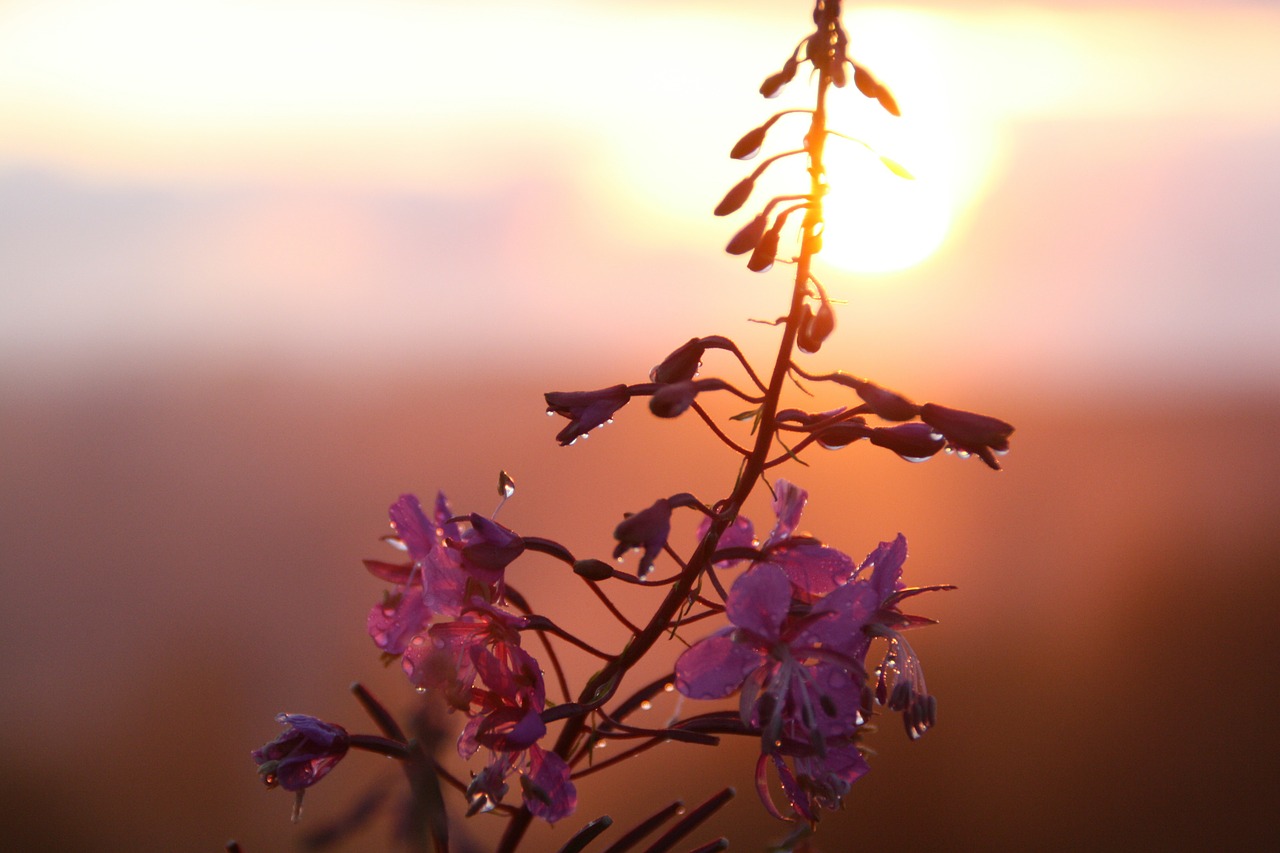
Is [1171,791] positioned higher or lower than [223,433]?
lower

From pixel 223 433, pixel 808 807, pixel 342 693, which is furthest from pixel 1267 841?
pixel 223 433

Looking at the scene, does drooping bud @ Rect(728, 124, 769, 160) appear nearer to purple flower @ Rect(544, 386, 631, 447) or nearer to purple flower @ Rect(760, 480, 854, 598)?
purple flower @ Rect(544, 386, 631, 447)

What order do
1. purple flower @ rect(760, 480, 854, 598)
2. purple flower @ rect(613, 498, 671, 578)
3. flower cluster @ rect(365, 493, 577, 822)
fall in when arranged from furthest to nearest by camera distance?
purple flower @ rect(760, 480, 854, 598)
flower cluster @ rect(365, 493, 577, 822)
purple flower @ rect(613, 498, 671, 578)

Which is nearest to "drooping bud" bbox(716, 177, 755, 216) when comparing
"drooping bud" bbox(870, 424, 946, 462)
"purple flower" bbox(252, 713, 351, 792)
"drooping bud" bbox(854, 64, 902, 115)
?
"drooping bud" bbox(854, 64, 902, 115)

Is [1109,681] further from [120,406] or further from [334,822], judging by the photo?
[120,406]

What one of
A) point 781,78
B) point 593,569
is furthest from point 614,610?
point 781,78
